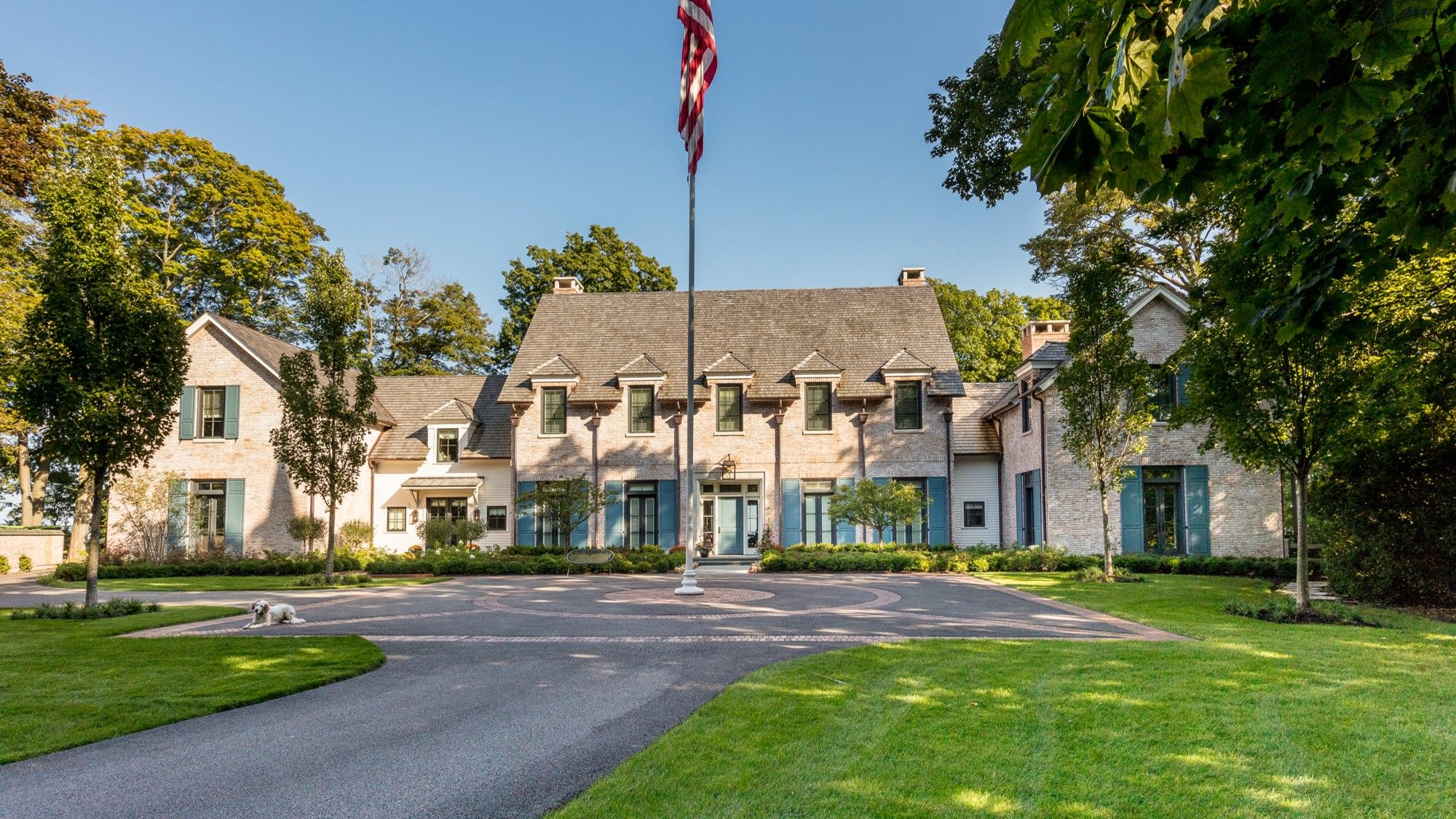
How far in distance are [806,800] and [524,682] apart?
433cm

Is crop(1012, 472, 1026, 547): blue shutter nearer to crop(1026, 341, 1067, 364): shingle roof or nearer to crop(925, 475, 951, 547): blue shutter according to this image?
crop(925, 475, 951, 547): blue shutter

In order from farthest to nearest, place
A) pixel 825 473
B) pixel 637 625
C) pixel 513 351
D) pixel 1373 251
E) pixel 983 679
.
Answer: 1. pixel 513 351
2. pixel 825 473
3. pixel 637 625
4. pixel 983 679
5. pixel 1373 251

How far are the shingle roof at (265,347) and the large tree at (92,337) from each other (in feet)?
42.2

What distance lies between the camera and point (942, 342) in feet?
96.0

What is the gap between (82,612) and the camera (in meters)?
13.8

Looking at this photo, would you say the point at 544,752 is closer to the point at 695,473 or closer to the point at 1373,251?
the point at 1373,251

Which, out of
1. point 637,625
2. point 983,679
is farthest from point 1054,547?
point 983,679

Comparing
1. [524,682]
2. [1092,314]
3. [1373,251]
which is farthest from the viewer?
[1092,314]

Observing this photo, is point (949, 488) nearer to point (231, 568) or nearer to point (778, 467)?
point (778, 467)

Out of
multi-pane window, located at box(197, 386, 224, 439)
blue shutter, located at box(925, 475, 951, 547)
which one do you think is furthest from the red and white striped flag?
multi-pane window, located at box(197, 386, 224, 439)

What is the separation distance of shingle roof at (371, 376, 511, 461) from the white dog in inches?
659

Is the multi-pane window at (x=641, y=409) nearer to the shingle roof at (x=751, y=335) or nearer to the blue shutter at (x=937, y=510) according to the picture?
the shingle roof at (x=751, y=335)

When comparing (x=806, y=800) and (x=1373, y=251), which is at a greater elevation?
(x=1373, y=251)

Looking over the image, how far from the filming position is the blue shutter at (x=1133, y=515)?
2295cm
